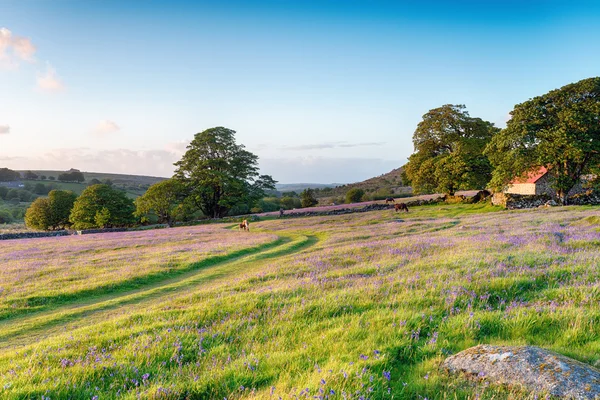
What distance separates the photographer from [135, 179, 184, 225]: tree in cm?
5519

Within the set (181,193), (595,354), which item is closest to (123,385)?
(595,354)

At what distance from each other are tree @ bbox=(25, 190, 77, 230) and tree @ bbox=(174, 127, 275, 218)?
2660 cm

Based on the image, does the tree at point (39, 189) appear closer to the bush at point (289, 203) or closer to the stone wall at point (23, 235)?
the stone wall at point (23, 235)

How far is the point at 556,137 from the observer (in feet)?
118

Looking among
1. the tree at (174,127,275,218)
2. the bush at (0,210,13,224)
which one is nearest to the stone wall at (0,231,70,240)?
the tree at (174,127,275,218)

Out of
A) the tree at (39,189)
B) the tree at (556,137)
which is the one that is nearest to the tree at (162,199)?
the tree at (556,137)

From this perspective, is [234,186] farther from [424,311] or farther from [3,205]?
[3,205]

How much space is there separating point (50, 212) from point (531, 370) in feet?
267

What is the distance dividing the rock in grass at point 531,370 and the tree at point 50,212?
8050 cm

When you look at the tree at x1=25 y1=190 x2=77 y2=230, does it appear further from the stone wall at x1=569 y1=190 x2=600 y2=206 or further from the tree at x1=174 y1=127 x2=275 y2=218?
the stone wall at x1=569 y1=190 x2=600 y2=206

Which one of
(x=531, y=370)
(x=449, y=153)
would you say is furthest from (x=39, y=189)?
(x=531, y=370)

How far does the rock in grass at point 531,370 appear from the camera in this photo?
9.91 feet

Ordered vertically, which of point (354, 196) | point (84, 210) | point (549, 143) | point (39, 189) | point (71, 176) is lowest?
point (84, 210)

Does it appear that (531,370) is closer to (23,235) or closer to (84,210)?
(23,235)
